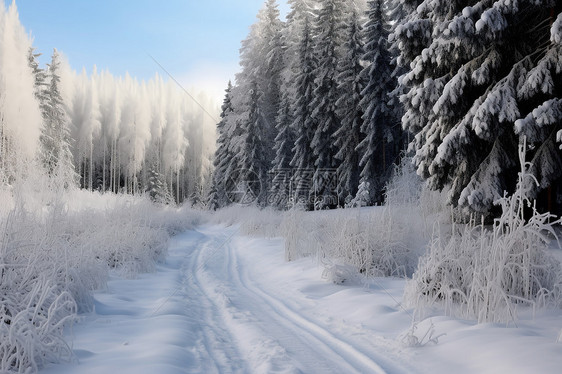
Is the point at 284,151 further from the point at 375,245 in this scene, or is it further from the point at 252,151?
the point at 375,245

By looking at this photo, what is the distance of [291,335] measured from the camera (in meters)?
3.90

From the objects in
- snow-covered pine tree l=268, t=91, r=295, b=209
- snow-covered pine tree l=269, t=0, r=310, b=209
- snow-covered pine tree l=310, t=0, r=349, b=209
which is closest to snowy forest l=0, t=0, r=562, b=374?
snow-covered pine tree l=310, t=0, r=349, b=209

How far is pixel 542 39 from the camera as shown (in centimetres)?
851

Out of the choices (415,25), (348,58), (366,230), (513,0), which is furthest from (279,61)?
(366,230)

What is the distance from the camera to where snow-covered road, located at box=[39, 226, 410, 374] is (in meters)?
3.00

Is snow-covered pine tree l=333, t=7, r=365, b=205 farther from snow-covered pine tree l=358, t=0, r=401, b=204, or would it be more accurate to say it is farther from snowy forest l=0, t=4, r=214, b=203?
snowy forest l=0, t=4, r=214, b=203

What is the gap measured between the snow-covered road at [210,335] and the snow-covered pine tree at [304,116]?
20.2 metres

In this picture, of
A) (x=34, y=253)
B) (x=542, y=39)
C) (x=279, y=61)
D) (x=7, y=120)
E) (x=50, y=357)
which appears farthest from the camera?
(x=279, y=61)

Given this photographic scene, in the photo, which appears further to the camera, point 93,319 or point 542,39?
point 542,39

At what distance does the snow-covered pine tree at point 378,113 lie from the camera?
71.5 ft

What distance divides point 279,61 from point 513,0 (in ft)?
83.2

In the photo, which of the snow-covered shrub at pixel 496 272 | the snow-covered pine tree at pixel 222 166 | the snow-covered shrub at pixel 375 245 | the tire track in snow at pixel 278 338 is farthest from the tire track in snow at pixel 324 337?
the snow-covered pine tree at pixel 222 166

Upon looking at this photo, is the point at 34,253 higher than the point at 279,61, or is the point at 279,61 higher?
A: the point at 279,61

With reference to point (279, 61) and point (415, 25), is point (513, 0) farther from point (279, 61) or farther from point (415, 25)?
point (279, 61)
